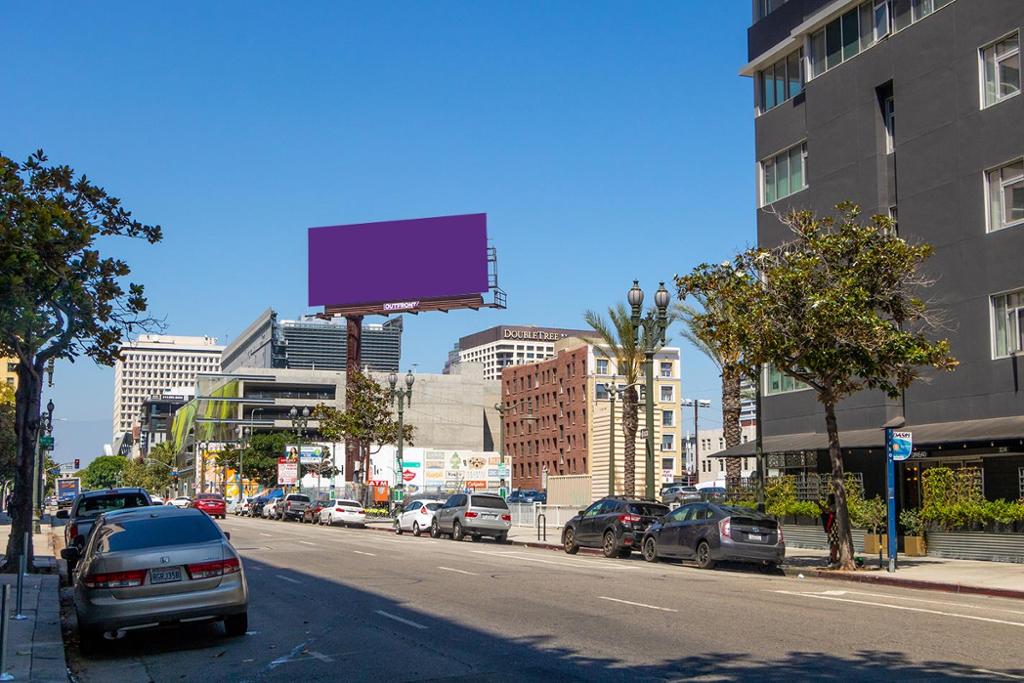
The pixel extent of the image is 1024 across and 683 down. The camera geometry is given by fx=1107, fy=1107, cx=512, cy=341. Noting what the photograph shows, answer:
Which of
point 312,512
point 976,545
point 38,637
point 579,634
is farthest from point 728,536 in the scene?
point 312,512

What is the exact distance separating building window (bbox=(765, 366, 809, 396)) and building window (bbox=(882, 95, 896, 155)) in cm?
825

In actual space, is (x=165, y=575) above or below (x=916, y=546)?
above

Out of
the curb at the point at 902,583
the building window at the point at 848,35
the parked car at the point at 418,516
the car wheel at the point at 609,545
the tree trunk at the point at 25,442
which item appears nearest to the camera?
the curb at the point at 902,583

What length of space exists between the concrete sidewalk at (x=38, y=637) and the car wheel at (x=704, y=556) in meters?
14.3

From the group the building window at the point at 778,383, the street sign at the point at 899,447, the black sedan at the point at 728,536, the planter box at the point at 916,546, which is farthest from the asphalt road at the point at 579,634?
the building window at the point at 778,383

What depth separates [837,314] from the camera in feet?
78.6

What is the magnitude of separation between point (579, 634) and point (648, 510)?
18617 mm

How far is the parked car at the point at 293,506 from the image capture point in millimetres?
66438

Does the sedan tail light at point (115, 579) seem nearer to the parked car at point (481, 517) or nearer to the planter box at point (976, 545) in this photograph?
the planter box at point (976, 545)

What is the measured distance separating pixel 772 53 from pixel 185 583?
3157cm

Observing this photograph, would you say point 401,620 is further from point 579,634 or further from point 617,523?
point 617,523

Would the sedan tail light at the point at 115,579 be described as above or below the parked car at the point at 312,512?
above

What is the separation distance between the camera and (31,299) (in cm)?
2145

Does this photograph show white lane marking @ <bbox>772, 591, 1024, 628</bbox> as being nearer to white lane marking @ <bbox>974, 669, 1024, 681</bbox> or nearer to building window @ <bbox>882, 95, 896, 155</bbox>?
white lane marking @ <bbox>974, 669, 1024, 681</bbox>
